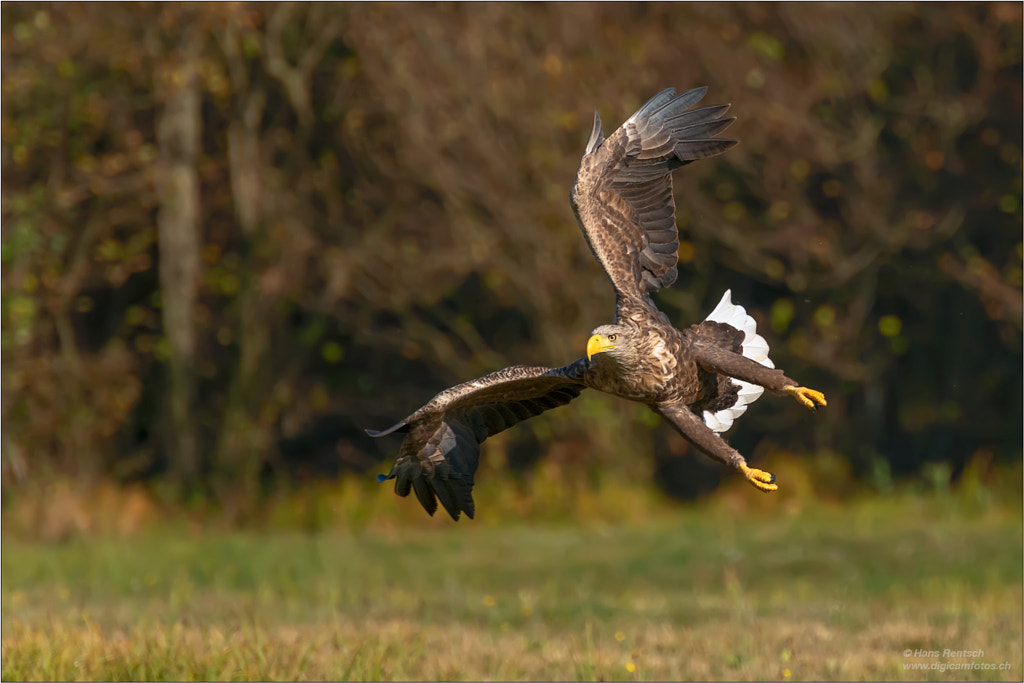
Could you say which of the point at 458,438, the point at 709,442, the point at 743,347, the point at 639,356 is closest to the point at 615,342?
the point at 639,356

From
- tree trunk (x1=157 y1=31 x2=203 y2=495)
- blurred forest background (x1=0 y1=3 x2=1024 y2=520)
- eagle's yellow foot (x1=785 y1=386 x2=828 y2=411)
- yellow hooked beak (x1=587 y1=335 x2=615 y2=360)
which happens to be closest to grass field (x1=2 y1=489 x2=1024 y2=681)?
tree trunk (x1=157 y1=31 x2=203 y2=495)

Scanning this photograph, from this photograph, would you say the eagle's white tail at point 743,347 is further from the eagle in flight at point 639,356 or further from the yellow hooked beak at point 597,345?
the yellow hooked beak at point 597,345

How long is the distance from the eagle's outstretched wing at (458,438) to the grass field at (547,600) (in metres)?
0.93

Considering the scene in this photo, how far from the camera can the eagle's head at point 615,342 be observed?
5.16 meters

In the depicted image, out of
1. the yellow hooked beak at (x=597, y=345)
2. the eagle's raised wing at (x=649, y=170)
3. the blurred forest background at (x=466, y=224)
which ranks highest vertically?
the blurred forest background at (x=466, y=224)

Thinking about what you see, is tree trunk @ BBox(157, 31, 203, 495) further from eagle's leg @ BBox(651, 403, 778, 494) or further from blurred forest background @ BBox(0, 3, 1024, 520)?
eagle's leg @ BBox(651, 403, 778, 494)

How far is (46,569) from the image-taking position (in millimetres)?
10805

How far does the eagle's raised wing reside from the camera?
622 cm

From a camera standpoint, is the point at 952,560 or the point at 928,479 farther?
the point at 928,479

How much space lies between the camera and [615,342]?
5254 millimetres

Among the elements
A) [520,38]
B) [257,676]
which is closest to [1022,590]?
[257,676]

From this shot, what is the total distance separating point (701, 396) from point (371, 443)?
873cm

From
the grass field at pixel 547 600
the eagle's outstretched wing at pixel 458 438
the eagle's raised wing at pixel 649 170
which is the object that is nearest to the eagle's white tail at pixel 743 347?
the eagle's raised wing at pixel 649 170

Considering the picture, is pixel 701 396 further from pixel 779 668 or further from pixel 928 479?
pixel 928 479
